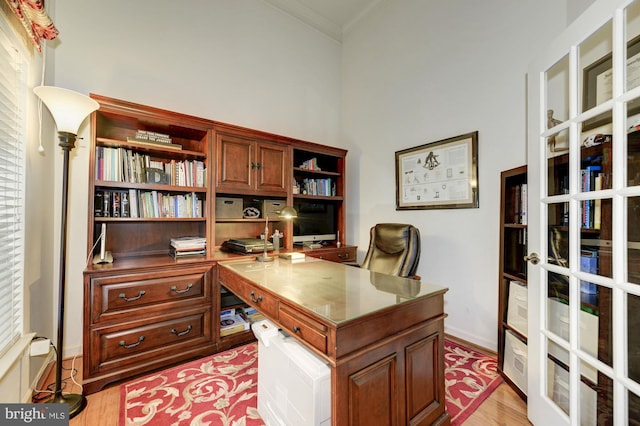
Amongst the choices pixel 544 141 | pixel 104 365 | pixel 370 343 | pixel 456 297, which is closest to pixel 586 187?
pixel 544 141

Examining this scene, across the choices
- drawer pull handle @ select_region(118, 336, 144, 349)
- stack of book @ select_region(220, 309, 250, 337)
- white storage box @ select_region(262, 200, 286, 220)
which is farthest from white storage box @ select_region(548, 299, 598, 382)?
drawer pull handle @ select_region(118, 336, 144, 349)

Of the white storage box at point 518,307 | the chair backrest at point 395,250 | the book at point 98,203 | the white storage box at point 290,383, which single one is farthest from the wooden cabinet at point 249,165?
the white storage box at point 518,307

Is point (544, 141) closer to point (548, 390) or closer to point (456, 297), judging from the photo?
point (548, 390)

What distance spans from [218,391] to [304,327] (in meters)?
1.10

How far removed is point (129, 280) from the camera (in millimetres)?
1806

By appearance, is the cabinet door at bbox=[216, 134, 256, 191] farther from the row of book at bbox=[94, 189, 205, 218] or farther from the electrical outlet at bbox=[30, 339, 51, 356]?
the electrical outlet at bbox=[30, 339, 51, 356]

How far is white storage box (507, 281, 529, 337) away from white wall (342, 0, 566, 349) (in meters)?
0.41

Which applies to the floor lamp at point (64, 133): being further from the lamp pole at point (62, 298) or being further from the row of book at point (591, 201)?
the row of book at point (591, 201)

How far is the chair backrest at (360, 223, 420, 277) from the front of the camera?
2.08 m

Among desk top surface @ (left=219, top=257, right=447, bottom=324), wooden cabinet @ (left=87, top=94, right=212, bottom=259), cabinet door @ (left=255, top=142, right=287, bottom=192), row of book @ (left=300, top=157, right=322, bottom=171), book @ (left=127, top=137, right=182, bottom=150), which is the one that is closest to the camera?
desk top surface @ (left=219, top=257, right=447, bottom=324)

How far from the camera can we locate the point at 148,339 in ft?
6.18

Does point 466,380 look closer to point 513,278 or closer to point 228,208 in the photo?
point 513,278

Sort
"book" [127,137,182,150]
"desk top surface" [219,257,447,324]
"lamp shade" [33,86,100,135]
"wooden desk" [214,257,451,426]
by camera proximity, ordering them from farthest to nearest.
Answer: "book" [127,137,182,150], "lamp shade" [33,86,100,135], "desk top surface" [219,257,447,324], "wooden desk" [214,257,451,426]

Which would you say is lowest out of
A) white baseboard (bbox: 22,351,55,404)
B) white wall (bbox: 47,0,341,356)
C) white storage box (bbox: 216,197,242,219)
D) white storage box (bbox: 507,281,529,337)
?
white baseboard (bbox: 22,351,55,404)
